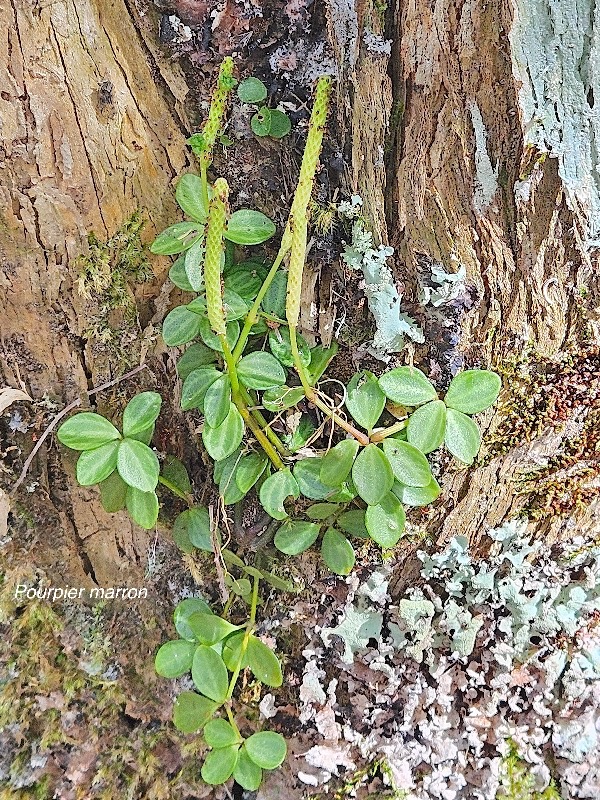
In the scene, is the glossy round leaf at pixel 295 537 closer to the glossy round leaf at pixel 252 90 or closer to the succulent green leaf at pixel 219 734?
the succulent green leaf at pixel 219 734

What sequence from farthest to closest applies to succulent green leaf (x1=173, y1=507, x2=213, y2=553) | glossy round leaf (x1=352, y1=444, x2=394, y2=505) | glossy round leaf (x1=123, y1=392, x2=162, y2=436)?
succulent green leaf (x1=173, y1=507, x2=213, y2=553), glossy round leaf (x1=123, y1=392, x2=162, y2=436), glossy round leaf (x1=352, y1=444, x2=394, y2=505)

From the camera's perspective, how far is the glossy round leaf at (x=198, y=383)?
1016mm

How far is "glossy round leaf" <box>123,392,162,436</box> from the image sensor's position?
41.5 inches

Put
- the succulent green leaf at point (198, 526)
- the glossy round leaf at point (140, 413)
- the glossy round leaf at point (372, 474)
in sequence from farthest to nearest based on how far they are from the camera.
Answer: the succulent green leaf at point (198, 526), the glossy round leaf at point (140, 413), the glossy round leaf at point (372, 474)

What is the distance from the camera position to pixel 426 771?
1.15m

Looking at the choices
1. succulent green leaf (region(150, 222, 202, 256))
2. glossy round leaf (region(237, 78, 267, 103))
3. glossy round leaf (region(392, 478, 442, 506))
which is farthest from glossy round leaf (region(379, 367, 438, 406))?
glossy round leaf (region(237, 78, 267, 103))

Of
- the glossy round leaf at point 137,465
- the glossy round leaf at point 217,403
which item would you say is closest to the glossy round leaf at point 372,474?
the glossy round leaf at point 217,403

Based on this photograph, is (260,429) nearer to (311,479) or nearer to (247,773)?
(311,479)

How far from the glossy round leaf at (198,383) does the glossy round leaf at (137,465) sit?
11 cm

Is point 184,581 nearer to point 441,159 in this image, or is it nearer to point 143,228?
point 143,228

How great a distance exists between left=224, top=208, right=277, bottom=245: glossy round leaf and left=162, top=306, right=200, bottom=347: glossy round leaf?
0.14 metres

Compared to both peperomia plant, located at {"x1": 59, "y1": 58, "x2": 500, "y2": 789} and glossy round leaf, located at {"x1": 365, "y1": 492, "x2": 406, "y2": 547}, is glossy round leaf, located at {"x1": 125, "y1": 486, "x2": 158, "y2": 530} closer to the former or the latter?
peperomia plant, located at {"x1": 59, "y1": 58, "x2": 500, "y2": 789}

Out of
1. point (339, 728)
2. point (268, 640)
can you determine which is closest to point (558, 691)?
point (339, 728)

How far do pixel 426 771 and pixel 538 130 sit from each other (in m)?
1.12
